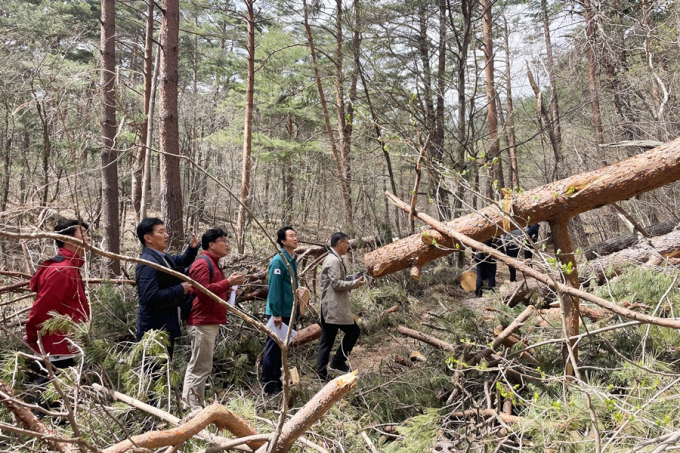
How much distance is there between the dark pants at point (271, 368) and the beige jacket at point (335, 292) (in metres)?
0.73

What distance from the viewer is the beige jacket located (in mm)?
4645

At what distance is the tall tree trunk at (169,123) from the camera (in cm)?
632

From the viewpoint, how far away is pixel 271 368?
4250mm

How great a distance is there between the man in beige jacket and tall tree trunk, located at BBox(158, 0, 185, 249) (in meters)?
3.02

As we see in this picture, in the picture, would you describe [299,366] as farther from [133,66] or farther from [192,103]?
[133,66]

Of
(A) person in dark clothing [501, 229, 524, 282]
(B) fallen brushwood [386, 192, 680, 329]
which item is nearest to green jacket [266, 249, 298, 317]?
(B) fallen brushwood [386, 192, 680, 329]

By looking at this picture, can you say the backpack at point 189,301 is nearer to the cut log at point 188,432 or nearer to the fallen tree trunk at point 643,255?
the cut log at point 188,432

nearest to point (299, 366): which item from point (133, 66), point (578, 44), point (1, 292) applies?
point (1, 292)

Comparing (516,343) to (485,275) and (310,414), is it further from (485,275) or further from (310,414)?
(485,275)

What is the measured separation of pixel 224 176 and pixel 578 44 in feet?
33.4

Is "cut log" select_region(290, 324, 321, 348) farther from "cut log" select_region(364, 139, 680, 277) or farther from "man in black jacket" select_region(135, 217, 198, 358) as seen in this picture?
"cut log" select_region(364, 139, 680, 277)

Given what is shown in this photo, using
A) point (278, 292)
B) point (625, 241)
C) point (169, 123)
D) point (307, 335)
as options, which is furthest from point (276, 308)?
point (625, 241)

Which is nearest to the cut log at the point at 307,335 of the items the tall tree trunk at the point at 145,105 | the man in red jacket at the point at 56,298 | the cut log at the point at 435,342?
the cut log at the point at 435,342

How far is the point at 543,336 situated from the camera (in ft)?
13.8
